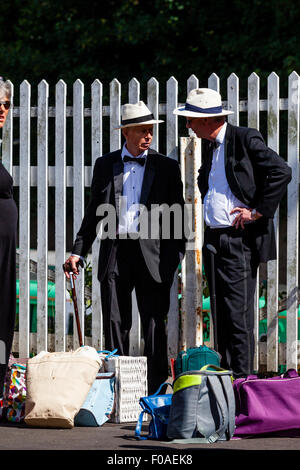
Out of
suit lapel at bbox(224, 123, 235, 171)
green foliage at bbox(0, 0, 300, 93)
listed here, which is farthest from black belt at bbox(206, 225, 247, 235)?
green foliage at bbox(0, 0, 300, 93)

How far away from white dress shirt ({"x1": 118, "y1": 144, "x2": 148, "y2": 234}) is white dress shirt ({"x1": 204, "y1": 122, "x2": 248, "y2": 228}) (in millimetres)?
488

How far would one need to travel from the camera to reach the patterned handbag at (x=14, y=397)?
245 inches

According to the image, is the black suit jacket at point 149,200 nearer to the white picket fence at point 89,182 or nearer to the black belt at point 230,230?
the black belt at point 230,230

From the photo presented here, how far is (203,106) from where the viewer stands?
6.58 m

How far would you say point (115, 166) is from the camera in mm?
6836

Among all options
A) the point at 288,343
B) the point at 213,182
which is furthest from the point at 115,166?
the point at 288,343

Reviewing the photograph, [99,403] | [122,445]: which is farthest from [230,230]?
[122,445]

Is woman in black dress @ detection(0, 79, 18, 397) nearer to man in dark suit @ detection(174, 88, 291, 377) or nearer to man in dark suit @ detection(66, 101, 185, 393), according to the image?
man in dark suit @ detection(66, 101, 185, 393)

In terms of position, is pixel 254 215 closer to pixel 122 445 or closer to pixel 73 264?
pixel 73 264

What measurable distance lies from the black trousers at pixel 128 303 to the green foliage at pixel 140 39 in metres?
9.72

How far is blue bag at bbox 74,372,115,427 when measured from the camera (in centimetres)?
609

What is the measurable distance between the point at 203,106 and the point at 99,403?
2.02m
